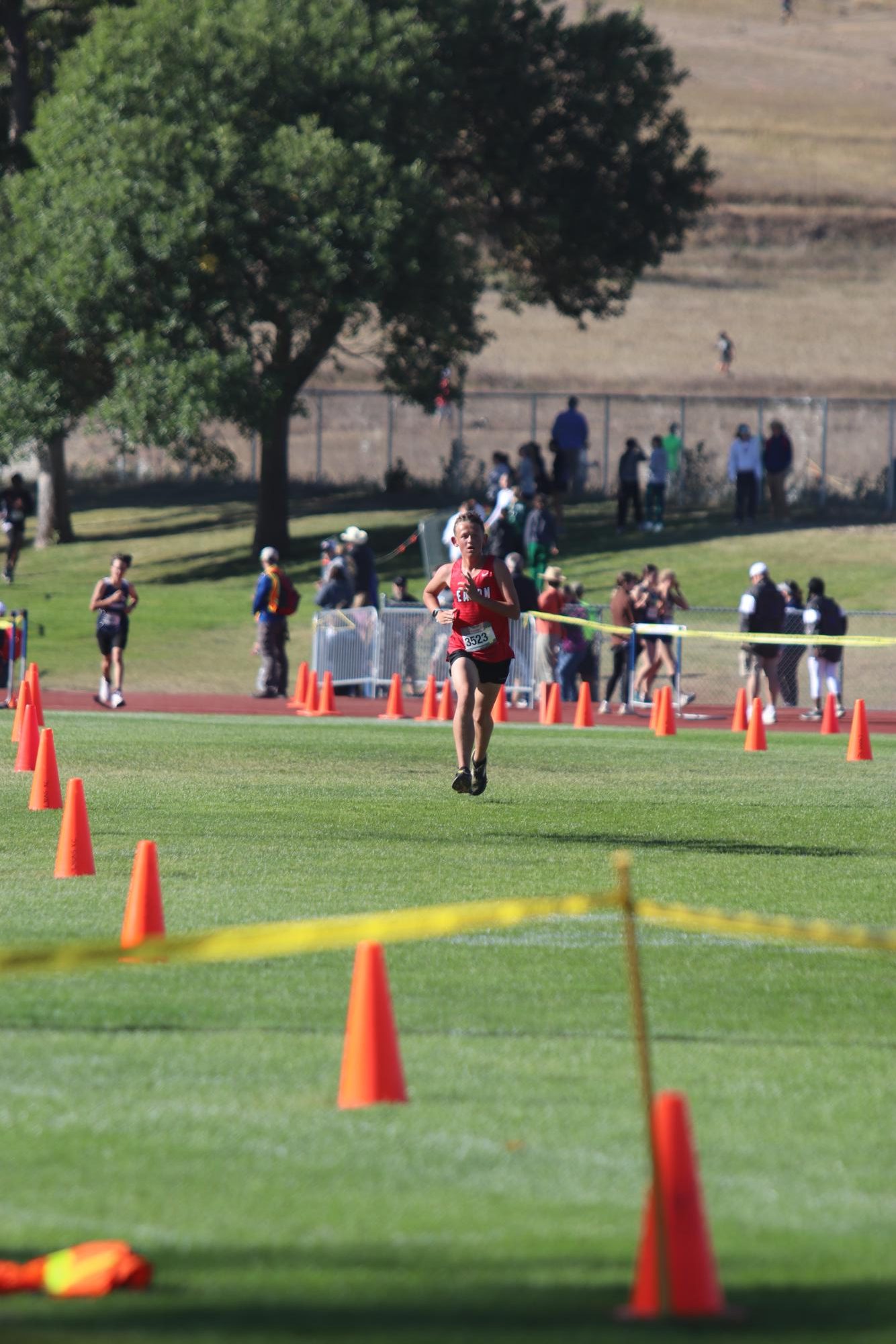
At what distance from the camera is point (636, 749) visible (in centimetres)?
2112

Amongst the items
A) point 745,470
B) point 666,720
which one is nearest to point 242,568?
point 745,470

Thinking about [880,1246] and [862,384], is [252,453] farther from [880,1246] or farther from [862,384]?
[880,1246]

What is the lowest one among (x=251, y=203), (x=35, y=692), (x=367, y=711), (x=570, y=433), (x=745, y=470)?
(x=367, y=711)

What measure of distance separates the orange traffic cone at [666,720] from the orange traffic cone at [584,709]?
1206 millimetres

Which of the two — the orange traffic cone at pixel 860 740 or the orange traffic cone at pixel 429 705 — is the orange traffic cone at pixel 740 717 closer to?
the orange traffic cone at pixel 429 705

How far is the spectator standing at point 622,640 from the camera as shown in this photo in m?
26.5

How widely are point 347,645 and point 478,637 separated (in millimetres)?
14659

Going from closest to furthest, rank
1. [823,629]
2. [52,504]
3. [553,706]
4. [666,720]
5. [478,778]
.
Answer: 1. [478,778]
2. [666,720]
3. [553,706]
4. [823,629]
5. [52,504]

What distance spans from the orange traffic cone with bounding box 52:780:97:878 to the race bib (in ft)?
11.6

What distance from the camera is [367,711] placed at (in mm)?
26844

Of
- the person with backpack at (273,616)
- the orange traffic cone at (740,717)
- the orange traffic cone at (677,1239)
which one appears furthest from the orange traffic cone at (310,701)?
the orange traffic cone at (677,1239)

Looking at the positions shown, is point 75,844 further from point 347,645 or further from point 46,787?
point 347,645

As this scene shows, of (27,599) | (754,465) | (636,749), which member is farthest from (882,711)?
(27,599)

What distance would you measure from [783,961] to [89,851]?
159 inches
